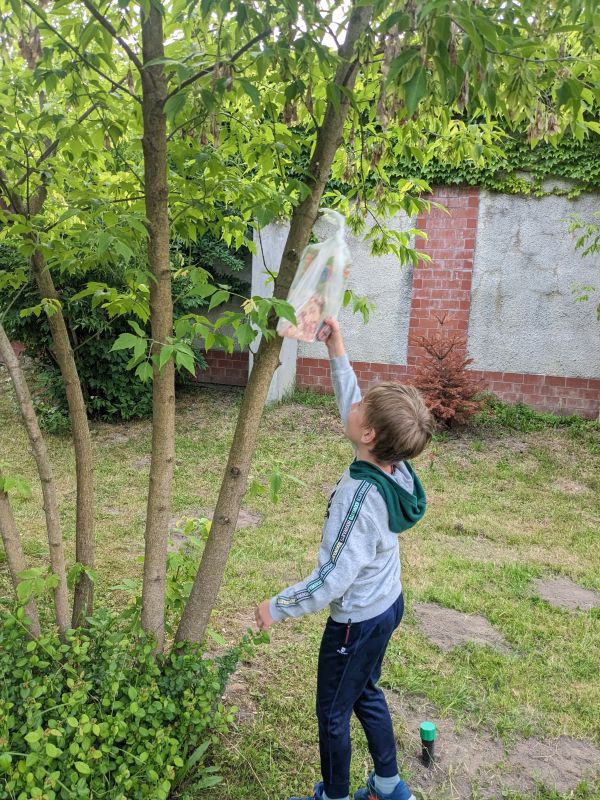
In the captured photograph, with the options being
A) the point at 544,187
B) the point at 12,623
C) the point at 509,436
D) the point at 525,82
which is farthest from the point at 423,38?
the point at 544,187

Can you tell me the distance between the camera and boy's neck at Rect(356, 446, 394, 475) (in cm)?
183

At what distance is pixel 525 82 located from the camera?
161 centimetres

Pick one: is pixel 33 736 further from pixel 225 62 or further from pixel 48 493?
pixel 225 62

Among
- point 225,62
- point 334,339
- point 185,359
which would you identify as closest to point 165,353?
point 185,359

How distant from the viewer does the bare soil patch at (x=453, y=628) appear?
3.19 metres

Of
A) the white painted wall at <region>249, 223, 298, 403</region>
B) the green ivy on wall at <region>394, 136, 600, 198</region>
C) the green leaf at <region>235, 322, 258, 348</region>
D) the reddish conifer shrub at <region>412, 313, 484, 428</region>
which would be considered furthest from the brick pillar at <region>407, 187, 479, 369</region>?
the green leaf at <region>235, 322, 258, 348</region>

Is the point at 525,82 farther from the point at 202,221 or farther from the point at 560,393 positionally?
the point at 560,393

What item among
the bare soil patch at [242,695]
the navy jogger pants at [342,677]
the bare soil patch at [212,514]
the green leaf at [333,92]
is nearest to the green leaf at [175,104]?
the green leaf at [333,92]

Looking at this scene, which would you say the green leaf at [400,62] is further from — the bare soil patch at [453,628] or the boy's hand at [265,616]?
the bare soil patch at [453,628]

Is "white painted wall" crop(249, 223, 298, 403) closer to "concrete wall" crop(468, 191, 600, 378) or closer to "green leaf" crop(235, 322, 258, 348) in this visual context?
"concrete wall" crop(468, 191, 600, 378)

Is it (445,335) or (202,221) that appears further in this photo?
(445,335)

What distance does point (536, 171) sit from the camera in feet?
23.8

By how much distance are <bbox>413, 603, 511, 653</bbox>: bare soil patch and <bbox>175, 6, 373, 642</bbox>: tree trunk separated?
Answer: 5.08 ft

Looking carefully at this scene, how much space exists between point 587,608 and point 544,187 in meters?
5.43
